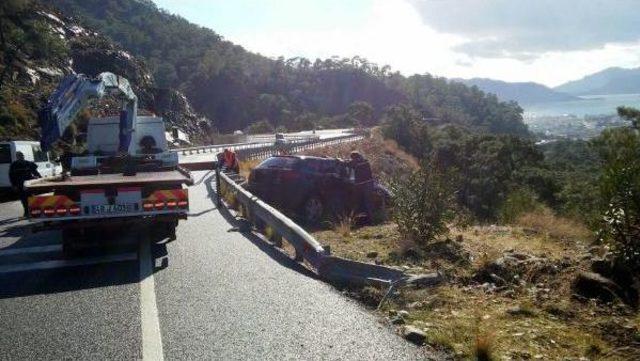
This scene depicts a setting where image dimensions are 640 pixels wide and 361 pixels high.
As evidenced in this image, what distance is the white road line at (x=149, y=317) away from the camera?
4.80 m

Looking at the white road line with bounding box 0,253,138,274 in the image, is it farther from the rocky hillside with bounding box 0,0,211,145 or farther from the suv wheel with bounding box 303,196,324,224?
the rocky hillside with bounding box 0,0,211,145

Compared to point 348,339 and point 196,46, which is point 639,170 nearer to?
point 348,339

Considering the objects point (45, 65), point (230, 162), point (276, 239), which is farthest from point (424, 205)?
point (45, 65)

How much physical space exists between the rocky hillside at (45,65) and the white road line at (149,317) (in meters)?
32.7

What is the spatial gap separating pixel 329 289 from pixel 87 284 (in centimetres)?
309

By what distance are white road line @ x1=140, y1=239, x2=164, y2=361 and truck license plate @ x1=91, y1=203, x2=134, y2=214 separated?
0.82 m

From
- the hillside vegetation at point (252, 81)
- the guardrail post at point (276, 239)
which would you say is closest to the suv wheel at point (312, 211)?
the guardrail post at point (276, 239)

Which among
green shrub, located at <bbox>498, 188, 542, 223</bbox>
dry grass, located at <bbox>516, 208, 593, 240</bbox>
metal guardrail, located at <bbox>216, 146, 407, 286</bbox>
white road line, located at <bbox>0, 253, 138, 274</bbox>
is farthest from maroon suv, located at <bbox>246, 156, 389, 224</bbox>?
white road line, located at <bbox>0, 253, 138, 274</bbox>

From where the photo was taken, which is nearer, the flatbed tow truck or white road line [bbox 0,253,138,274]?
white road line [bbox 0,253,138,274]

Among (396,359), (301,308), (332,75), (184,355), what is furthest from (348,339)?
(332,75)

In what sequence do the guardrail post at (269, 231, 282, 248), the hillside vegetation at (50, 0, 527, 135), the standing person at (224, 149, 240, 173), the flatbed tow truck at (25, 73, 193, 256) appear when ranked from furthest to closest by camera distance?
the hillside vegetation at (50, 0, 527, 135), the standing person at (224, 149, 240, 173), the guardrail post at (269, 231, 282, 248), the flatbed tow truck at (25, 73, 193, 256)

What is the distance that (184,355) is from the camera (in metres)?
4.74

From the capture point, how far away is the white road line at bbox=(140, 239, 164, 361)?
4805 mm

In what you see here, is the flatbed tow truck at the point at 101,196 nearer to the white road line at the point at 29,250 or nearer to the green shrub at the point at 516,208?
the white road line at the point at 29,250
